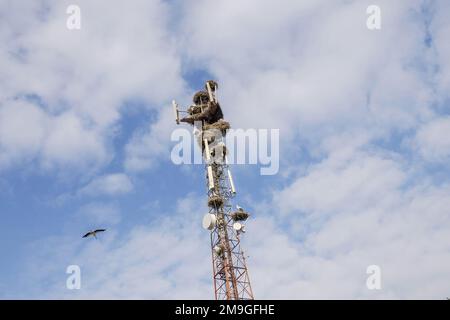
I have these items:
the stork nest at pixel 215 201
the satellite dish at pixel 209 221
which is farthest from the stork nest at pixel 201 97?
the satellite dish at pixel 209 221

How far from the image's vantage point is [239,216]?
50938mm

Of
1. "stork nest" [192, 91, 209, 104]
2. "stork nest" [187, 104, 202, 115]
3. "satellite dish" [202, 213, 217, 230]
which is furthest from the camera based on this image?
"stork nest" [192, 91, 209, 104]

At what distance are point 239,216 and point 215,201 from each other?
3325mm

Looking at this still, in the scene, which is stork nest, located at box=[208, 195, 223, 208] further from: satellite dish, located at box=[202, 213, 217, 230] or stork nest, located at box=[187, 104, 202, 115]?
stork nest, located at box=[187, 104, 202, 115]

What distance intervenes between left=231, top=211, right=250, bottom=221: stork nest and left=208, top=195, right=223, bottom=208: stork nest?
6.73ft

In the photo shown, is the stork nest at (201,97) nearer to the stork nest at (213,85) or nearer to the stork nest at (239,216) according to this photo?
the stork nest at (213,85)

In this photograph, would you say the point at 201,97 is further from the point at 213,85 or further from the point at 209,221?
the point at 209,221

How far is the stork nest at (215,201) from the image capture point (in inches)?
2018

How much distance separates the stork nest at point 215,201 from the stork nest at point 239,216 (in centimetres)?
205

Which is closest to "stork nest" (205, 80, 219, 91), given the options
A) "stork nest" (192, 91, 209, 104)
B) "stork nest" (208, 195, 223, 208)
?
"stork nest" (192, 91, 209, 104)

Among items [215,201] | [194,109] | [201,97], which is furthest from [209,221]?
[201,97]

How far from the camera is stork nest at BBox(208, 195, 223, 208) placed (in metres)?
51.2
